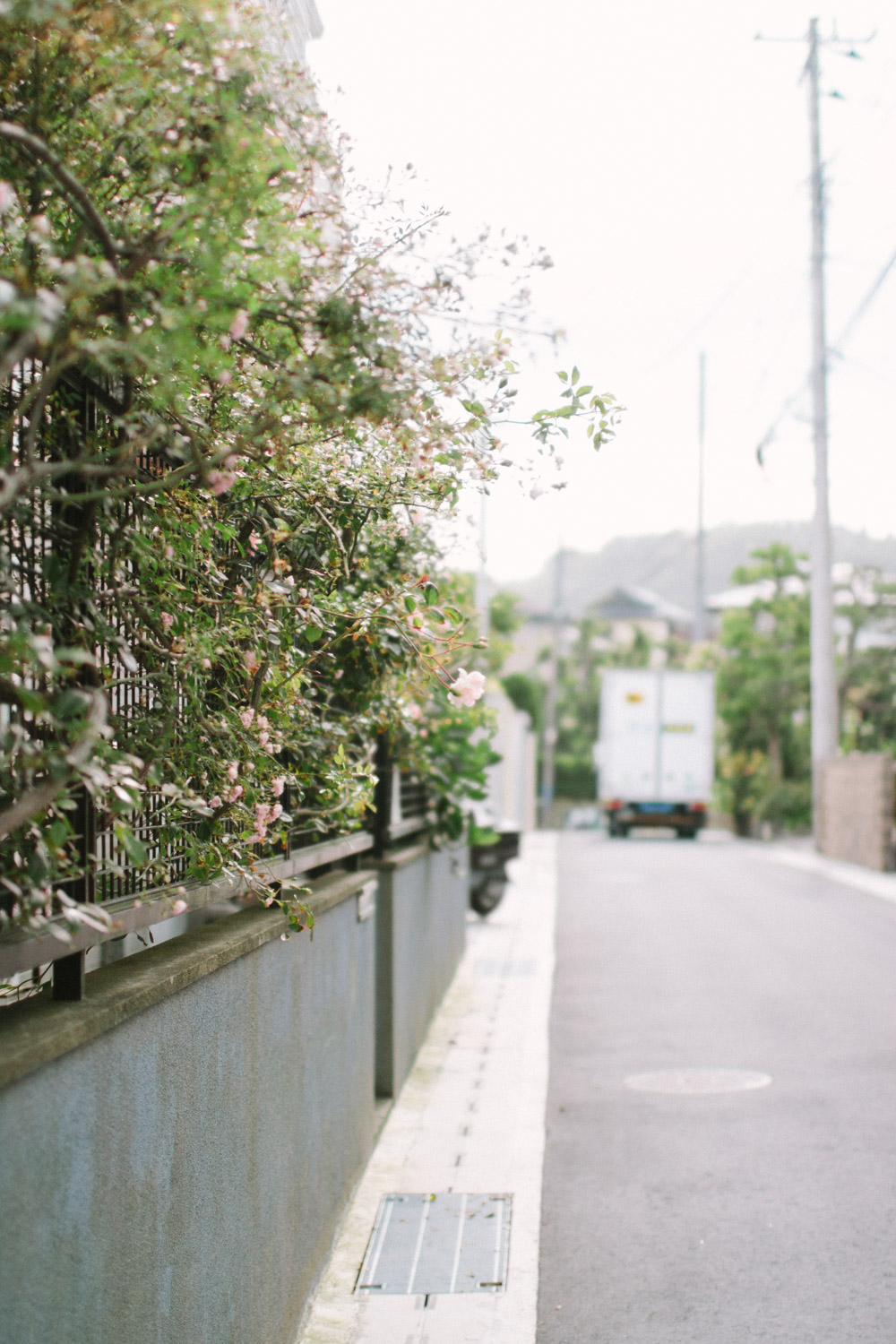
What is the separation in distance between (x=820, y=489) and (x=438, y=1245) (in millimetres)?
22735

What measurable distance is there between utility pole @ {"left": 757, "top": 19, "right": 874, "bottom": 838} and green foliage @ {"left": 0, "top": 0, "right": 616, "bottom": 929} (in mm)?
23556

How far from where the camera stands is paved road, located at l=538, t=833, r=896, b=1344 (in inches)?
175

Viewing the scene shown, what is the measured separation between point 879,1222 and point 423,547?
3134 mm

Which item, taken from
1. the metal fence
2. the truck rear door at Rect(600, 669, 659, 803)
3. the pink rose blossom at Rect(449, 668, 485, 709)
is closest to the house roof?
the truck rear door at Rect(600, 669, 659, 803)

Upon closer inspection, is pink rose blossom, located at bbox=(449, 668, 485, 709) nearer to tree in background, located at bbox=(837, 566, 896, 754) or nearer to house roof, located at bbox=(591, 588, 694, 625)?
tree in background, located at bbox=(837, 566, 896, 754)

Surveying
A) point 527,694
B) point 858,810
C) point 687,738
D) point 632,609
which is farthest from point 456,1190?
point 632,609

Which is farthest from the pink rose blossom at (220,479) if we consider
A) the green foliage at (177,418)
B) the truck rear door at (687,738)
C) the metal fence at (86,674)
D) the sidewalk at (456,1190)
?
the truck rear door at (687,738)

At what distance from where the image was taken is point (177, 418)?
2719mm

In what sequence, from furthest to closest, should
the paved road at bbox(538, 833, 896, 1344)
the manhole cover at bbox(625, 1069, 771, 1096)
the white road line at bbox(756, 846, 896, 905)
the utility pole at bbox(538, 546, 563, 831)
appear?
1. the utility pole at bbox(538, 546, 563, 831)
2. the white road line at bbox(756, 846, 896, 905)
3. the manhole cover at bbox(625, 1069, 771, 1096)
4. the paved road at bbox(538, 833, 896, 1344)

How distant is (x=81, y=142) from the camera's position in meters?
2.38

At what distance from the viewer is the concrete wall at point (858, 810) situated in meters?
21.8

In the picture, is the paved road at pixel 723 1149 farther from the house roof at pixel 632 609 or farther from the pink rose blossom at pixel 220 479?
the house roof at pixel 632 609

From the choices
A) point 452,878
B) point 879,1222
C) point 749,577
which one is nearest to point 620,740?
point 749,577

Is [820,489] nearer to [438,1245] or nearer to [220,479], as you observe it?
[438,1245]
